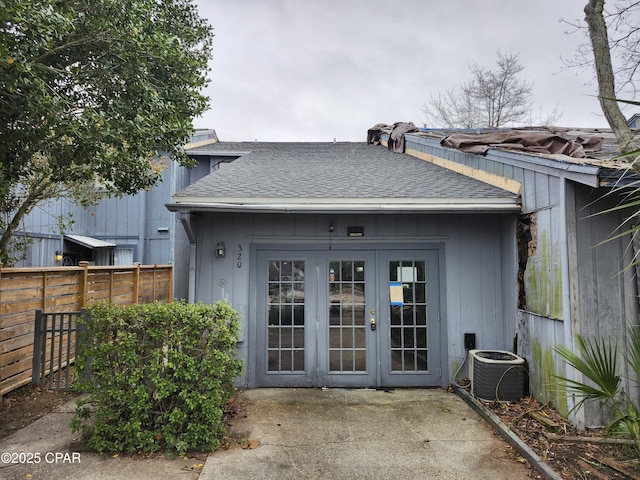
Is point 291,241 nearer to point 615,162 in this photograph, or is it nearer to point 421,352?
point 421,352

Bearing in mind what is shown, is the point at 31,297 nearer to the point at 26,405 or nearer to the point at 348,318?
the point at 26,405

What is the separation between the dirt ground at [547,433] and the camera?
120 inches

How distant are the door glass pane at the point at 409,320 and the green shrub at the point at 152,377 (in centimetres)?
291

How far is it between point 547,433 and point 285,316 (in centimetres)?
345

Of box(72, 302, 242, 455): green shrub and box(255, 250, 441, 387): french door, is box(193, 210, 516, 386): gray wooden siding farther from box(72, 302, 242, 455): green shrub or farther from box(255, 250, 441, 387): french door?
box(72, 302, 242, 455): green shrub

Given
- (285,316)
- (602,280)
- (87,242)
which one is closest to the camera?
(602,280)

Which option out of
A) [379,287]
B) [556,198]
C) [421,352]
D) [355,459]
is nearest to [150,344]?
[355,459]

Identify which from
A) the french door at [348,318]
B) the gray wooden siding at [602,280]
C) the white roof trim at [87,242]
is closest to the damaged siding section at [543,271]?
the gray wooden siding at [602,280]

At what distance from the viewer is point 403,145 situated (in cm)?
Answer: 959

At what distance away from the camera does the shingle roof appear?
5.17 metres

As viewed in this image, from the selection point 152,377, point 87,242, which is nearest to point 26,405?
point 152,377

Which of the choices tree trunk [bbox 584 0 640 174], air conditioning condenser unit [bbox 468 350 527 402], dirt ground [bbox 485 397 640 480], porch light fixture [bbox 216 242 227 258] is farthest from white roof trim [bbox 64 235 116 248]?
tree trunk [bbox 584 0 640 174]

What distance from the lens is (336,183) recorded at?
6.09m

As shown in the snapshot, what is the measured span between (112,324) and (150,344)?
38 cm
